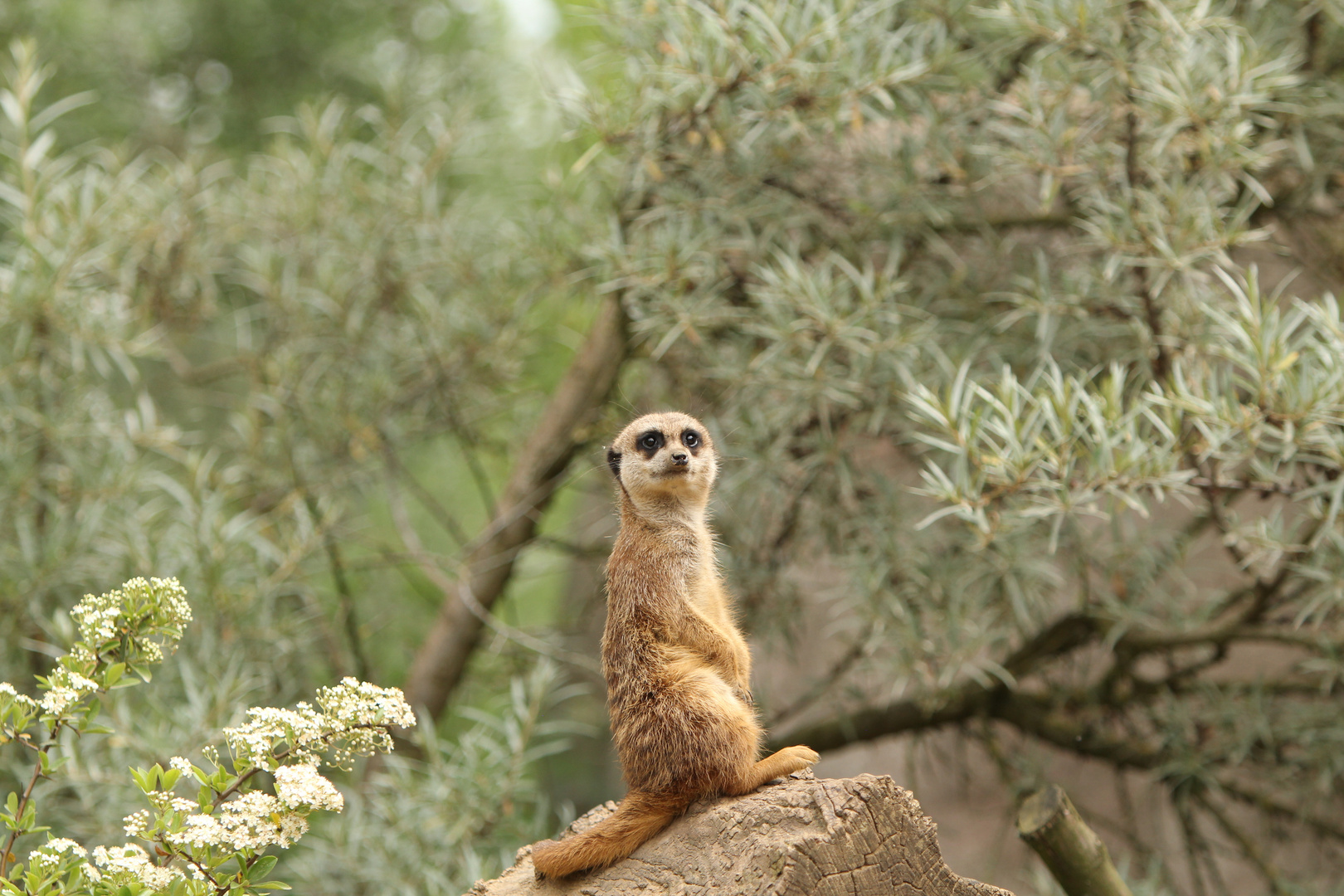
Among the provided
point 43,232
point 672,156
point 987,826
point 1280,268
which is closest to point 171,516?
point 43,232

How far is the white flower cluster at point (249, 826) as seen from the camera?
1244mm

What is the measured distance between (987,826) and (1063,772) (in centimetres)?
39

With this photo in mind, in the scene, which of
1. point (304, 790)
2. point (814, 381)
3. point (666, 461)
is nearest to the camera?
point (304, 790)

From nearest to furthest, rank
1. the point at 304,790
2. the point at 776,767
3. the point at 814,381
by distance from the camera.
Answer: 1. the point at 304,790
2. the point at 776,767
3. the point at 814,381

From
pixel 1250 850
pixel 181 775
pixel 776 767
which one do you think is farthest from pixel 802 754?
pixel 1250 850

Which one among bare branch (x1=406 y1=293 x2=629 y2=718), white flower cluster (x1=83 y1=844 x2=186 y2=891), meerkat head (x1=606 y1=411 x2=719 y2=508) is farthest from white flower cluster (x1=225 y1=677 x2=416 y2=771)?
bare branch (x1=406 y1=293 x2=629 y2=718)

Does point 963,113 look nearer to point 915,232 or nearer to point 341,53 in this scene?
point 915,232

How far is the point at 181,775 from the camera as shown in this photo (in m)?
1.35

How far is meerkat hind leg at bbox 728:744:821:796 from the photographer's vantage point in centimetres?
153

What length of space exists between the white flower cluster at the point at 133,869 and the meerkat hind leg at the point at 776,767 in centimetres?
74

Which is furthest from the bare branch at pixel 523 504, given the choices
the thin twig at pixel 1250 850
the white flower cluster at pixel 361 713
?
the thin twig at pixel 1250 850

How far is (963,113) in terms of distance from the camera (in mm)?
2689

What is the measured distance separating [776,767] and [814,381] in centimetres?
116

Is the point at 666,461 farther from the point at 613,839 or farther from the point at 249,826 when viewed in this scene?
the point at 249,826
